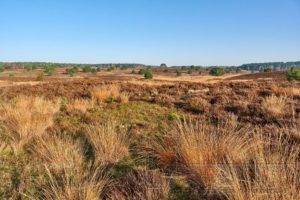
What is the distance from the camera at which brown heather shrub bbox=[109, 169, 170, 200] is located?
3.20 m

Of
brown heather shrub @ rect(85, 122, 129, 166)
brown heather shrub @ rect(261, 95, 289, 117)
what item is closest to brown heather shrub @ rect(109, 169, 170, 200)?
brown heather shrub @ rect(85, 122, 129, 166)

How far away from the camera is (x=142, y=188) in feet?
11.0

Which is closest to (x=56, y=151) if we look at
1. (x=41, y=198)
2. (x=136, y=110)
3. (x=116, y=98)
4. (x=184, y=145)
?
(x=41, y=198)

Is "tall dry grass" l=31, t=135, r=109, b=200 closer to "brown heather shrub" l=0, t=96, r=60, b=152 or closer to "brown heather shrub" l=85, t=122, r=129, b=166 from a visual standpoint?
"brown heather shrub" l=85, t=122, r=129, b=166

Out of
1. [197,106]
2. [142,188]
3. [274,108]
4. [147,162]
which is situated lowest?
[147,162]

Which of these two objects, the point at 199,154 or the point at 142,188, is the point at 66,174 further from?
the point at 199,154

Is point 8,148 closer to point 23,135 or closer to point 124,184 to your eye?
point 23,135

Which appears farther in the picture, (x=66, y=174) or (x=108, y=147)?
(x=108, y=147)

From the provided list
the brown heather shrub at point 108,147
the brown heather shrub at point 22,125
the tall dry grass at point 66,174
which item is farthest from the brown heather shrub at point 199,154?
the brown heather shrub at point 22,125

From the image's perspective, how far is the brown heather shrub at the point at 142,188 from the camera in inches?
126

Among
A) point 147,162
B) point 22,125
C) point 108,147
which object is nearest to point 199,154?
point 147,162

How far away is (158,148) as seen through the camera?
483 centimetres

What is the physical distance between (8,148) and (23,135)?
71 cm

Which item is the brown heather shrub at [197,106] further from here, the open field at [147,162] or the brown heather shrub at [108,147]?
the brown heather shrub at [108,147]
